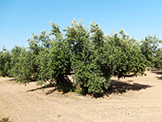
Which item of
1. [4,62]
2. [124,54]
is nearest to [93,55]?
[124,54]

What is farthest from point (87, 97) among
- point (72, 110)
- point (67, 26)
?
point (67, 26)

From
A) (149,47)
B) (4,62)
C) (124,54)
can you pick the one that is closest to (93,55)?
(124,54)

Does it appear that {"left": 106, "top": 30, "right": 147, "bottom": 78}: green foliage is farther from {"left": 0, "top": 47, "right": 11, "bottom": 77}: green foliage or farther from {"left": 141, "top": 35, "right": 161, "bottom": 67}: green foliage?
{"left": 0, "top": 47, "right": 11, "bottom": 77}: green foliage

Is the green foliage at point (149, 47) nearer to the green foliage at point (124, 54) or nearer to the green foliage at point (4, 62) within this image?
the green foliage at point (124, 54)

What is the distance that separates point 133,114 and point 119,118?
1458mm

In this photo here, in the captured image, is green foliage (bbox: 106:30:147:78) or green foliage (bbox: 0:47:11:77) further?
green foliage (bbox: 0:47:11:77)

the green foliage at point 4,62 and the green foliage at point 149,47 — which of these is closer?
the green foliage at point 149,47

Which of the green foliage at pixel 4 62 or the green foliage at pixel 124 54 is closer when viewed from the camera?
the green foliage at pixel 124 54

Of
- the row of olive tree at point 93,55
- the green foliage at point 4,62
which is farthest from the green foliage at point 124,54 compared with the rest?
the green foliage at point 4,62

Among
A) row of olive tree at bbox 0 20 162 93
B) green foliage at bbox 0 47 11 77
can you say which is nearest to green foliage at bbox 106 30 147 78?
row of olive tree at bbox 0 20 162 93

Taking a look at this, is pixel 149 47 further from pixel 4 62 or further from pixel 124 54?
pixel 4 62

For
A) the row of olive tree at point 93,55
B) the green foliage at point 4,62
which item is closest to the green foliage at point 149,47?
the row of olive tree at point 93,55

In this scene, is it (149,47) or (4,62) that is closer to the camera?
(149,47)

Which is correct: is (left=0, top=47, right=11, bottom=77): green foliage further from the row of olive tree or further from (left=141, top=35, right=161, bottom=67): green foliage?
(left=141, top=35, right=161, bottom=67): green foliage
